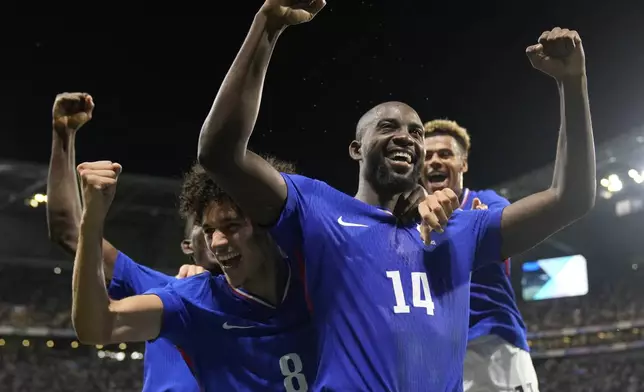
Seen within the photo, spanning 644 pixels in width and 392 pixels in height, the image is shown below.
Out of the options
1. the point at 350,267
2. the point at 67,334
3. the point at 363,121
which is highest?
the point at 363,121

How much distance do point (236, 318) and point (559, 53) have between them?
1397 mm

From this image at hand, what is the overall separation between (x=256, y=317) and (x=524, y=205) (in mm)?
1003

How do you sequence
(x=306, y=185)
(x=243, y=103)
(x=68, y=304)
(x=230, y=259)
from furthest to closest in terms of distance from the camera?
1. (x=68, y=304)
2. (x=230, y=259)
3. (x=306, y=185)
4. (x=243, y=103)

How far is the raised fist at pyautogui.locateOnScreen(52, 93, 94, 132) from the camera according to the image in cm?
306

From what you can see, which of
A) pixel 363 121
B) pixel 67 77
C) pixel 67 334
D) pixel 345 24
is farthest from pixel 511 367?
pixel 67 334

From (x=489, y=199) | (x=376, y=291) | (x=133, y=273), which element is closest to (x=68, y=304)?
(x=133, y=273)

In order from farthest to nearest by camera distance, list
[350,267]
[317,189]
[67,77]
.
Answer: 1. [67,77]
2. [317,189]
3. [350,267]

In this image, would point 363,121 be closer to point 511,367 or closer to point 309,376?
point 309,376

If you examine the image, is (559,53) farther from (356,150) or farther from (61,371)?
(61,371)

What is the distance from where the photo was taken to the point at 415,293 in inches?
90.0

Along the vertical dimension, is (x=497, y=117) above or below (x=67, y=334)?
above

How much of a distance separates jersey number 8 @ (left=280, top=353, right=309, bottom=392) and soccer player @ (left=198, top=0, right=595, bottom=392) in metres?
0.21

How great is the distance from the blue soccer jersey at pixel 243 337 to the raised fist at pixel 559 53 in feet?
3.56

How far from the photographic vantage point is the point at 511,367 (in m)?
3.46
